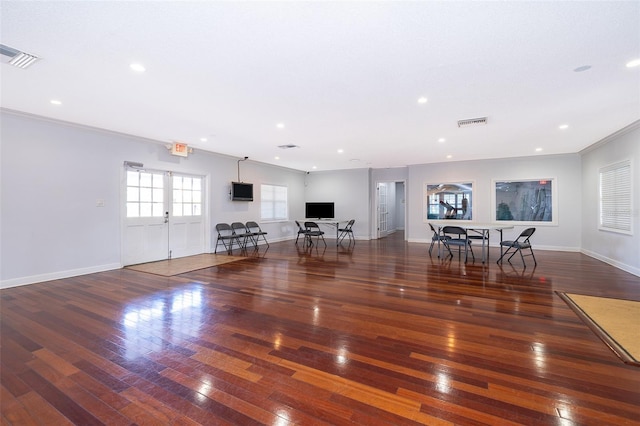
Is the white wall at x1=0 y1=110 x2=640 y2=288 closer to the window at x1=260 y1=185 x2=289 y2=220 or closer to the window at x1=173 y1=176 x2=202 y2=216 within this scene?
the window at x1=173 y1=176 x2=202 y2=216

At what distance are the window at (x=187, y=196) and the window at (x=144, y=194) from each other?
0.34m

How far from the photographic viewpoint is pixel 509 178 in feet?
26.5

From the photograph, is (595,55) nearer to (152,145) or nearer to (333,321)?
(333,321)

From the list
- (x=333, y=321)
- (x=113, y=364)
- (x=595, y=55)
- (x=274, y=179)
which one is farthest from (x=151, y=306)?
(x=274, y=179)

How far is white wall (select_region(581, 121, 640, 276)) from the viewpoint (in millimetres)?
4840

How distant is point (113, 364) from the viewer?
7.13ft

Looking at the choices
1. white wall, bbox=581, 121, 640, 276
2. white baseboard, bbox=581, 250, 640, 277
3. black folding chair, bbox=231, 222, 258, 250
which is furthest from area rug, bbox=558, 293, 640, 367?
black folding chair, bbox=231, 222, 258, 250

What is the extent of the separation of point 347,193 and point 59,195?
785 centimetres

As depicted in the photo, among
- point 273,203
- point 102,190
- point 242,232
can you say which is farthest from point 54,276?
point 273,203

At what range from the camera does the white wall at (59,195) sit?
13.7 ft

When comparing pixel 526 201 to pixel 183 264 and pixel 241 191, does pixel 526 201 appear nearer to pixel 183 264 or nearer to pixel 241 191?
pixel 241 191

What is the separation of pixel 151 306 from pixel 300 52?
3.30 metres

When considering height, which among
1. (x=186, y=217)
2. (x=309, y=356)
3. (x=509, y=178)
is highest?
(x=509, y=178)

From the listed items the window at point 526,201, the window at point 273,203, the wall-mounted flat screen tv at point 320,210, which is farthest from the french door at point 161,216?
the window at point 526,201
